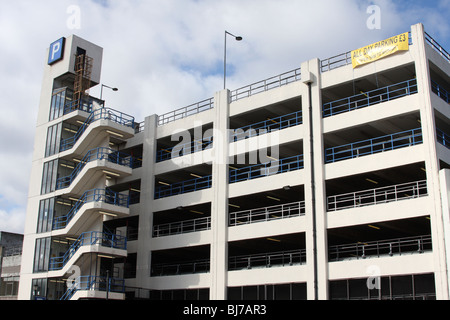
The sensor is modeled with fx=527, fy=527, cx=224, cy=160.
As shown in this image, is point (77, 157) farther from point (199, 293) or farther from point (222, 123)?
point (199, 293)

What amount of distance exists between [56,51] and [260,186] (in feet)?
81.2

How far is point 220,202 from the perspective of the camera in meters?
43.2

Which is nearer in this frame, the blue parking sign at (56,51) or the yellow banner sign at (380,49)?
the yellow banner sign at (380,49)

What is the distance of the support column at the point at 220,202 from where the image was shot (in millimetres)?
41156

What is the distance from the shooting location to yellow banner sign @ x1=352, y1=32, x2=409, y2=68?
3644 centimetres

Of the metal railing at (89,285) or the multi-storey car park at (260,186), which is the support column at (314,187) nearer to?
the multi-storey car park at (260,186)

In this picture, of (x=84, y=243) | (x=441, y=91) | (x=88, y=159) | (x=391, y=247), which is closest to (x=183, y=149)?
(x=88, y=159)

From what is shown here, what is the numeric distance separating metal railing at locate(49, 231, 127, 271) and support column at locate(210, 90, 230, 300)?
27.3 ft

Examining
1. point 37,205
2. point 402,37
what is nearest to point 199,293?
point 37,205

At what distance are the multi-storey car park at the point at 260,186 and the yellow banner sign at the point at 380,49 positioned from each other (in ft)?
1.52

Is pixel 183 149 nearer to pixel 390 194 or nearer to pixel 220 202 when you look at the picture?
pixel 220 202

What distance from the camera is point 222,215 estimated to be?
42656 millimetres

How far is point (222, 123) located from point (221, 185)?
5.49 meters

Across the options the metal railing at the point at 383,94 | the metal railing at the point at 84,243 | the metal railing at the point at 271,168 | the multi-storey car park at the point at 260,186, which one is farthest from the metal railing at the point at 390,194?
the metal railing at the point at 84,243
